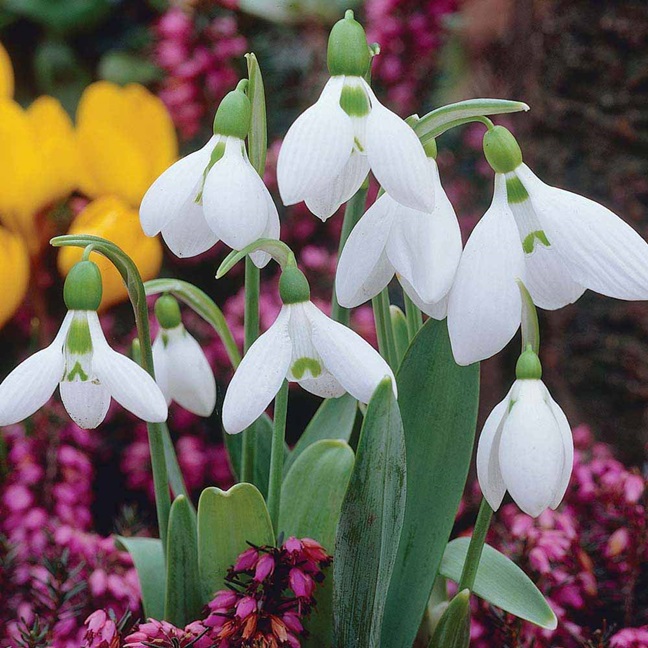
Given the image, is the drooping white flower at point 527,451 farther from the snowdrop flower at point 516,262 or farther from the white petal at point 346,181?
the white petal at point 346,181

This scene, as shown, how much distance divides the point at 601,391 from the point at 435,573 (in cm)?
A: 88

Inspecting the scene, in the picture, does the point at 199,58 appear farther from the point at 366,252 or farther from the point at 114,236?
the point at 366,252

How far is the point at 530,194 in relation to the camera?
0.55m

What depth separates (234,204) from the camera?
0.53 m

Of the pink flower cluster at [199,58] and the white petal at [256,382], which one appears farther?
the pink flower cluster at [199,58]

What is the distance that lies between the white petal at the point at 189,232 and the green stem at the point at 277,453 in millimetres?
118

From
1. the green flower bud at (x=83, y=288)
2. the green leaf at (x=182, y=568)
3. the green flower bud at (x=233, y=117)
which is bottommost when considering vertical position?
the green leaf at (x=182, y=568)

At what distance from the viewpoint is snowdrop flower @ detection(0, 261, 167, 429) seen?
547 mm

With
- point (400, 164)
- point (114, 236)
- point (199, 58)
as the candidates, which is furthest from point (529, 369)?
point (199, 58)

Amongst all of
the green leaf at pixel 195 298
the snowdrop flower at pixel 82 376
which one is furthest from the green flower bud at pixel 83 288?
the green leaf at pixel 195 298

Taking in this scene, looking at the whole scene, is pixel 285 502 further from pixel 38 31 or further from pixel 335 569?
pixel 38 31

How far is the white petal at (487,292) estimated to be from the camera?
0.52 metres

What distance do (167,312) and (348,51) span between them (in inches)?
11.2

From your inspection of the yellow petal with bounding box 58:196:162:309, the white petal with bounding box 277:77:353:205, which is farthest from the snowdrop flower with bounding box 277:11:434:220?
the yellow petal with bounding box 58:196:162:309
